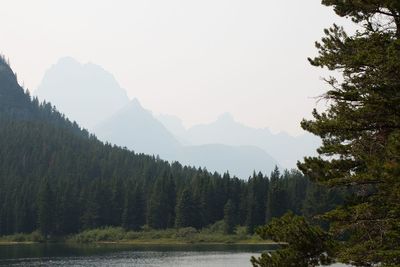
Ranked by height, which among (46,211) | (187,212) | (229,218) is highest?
(46,211)

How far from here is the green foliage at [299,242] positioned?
21094 mm

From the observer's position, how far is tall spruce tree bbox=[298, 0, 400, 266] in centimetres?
2006

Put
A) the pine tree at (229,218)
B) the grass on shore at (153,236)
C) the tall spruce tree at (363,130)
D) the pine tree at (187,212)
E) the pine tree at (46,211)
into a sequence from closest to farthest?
the tall spruce tree at (363,130)
the grass on shore at (153,236)
the pine tree at (229,218)
the pine tree at (187,212)
the pine tree at (46,211)

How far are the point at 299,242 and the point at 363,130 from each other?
503cm

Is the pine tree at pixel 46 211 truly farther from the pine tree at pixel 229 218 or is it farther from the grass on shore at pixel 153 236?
the pine tree at pixel 229 218

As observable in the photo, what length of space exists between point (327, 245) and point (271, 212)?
15268cm

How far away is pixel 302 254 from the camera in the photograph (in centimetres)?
2148

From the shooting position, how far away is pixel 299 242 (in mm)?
21188

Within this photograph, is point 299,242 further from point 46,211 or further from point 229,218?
point 46,211

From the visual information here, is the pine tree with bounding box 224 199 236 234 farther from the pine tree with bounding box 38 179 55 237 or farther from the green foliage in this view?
the green foliage

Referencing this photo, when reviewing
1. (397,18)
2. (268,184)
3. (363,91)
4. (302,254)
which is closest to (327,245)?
(302,254)

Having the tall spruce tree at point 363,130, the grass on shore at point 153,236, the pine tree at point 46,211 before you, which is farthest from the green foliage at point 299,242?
the pine tree at point 46,211

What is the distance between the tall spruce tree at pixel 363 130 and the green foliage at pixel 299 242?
0.65 meters

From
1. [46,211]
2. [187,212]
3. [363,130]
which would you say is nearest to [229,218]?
[187,212]
